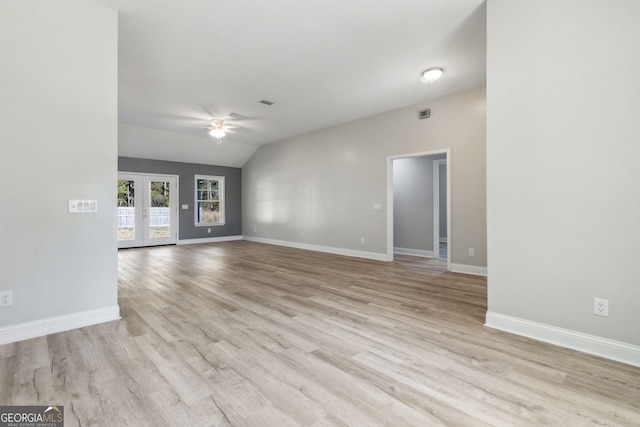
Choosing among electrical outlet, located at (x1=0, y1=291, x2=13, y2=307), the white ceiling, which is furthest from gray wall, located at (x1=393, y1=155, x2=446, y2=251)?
electrical outlet, located at (x1=0, y1=291, x2=13, y2=307)

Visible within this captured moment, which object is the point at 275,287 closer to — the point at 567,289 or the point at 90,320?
the point at 90,320

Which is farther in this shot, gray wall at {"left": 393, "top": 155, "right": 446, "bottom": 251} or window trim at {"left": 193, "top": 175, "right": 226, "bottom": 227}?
window trim at {"left": 193, "top": 175, "right": 226, "bottom": 227}

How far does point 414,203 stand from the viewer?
6988 mm

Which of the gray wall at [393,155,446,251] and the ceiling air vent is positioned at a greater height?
the ceiling air vent

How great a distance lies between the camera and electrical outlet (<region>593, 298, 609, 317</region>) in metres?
2.13

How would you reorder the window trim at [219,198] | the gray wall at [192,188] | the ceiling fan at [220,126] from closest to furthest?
the ceiling fan at [220,126] < the gray wall at [192,188] < the window trim at [219,198]

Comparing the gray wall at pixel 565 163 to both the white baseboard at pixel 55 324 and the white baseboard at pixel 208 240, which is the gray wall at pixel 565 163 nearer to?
the white baseboard at pixel 55 324

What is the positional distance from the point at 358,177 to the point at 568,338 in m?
4.71

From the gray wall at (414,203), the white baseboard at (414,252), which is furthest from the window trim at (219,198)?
the white baseboard at (414,252)

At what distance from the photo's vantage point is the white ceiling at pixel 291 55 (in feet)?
9.51

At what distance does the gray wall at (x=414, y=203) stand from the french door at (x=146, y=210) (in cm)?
662

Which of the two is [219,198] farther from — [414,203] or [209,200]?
[414,203]

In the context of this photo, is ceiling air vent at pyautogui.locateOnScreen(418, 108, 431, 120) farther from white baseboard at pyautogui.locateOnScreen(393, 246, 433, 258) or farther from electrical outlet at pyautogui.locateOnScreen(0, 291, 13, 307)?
electrical outlet at pyautogui.locateOnScreen(0, 291, 13, 307)

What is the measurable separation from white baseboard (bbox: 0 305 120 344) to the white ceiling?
9.64ft
